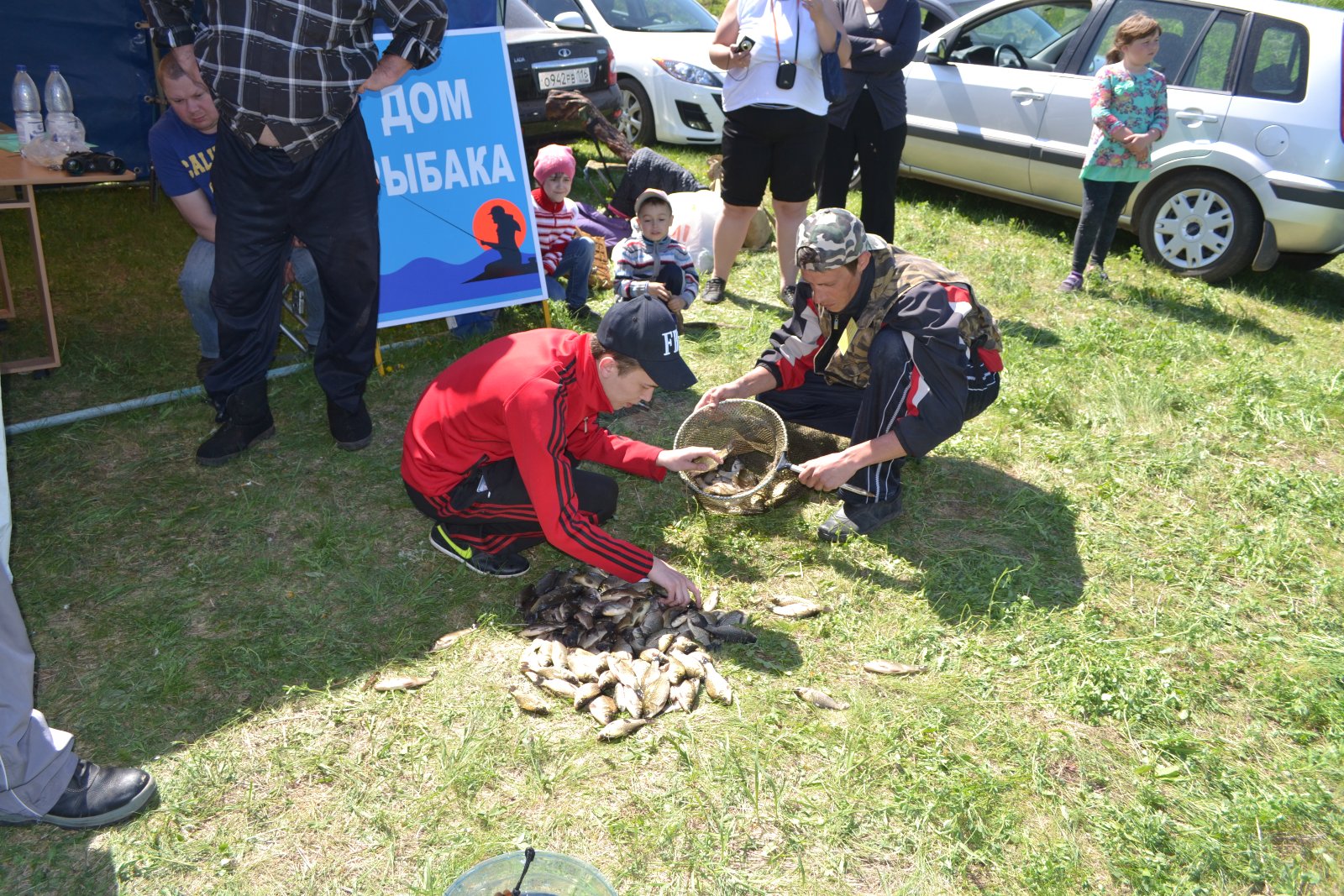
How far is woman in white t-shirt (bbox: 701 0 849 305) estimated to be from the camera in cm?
525

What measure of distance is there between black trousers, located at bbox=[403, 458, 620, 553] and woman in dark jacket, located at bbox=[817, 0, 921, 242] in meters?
3.02

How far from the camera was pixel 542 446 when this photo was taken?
10.3ft

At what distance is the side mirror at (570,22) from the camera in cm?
924

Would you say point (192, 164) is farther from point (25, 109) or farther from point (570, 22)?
point (570, 22)

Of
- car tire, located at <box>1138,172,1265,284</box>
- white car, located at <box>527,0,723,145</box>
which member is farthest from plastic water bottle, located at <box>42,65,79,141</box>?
car tire, located at <box>1138,172,1265,284</box>

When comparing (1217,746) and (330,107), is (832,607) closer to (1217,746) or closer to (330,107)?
(1217,746)

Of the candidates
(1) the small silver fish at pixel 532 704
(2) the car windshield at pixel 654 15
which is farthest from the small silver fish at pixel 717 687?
(2) the car windshield at pixel 654 15

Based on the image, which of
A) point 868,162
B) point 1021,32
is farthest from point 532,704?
point 1021,32

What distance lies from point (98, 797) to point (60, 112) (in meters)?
4.15

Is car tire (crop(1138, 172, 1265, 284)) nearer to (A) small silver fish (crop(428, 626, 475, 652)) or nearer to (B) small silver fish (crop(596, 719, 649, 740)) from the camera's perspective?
(B) small silver fish (crop(596, 719, 649, 740))

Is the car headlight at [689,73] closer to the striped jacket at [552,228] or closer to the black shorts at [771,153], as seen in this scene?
the striped jacket at [552,228]

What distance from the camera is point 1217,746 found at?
3162mm

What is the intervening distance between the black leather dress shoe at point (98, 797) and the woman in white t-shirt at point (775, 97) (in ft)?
12.2

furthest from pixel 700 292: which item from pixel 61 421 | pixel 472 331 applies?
pixel 61 421
